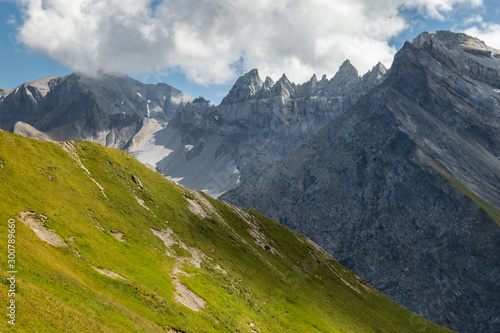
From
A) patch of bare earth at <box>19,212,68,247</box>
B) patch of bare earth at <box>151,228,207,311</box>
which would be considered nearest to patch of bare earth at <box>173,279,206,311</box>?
patch of bare earth at <box>151,228,207,311</box>

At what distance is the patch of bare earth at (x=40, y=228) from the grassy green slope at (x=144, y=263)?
1.07ft

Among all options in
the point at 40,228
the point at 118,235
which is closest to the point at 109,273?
the point at 40,228

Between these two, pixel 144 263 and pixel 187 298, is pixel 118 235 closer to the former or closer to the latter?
pixel 144 263

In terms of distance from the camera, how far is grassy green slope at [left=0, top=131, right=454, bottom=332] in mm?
32938

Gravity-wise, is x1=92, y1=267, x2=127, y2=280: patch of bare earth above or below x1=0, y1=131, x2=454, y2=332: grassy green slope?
below

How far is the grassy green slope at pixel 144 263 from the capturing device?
32.9 metres

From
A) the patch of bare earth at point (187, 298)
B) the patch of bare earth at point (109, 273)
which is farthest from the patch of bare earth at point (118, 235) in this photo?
the patch of bare earth at point (109, 273)

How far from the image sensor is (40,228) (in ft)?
147

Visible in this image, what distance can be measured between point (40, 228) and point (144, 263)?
45.5 ft

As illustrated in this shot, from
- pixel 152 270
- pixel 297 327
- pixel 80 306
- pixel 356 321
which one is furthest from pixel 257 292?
pixel 80 306

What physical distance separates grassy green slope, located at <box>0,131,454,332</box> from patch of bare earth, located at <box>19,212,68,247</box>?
0.33 meters

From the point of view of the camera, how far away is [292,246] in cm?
11531

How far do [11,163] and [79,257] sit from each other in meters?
20.1

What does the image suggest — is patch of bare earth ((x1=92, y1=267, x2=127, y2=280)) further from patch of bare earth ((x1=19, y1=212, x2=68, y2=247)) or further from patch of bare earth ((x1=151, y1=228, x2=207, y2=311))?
patch of bare earth ((x1=151, y1=228, x2=207, y2=311))
